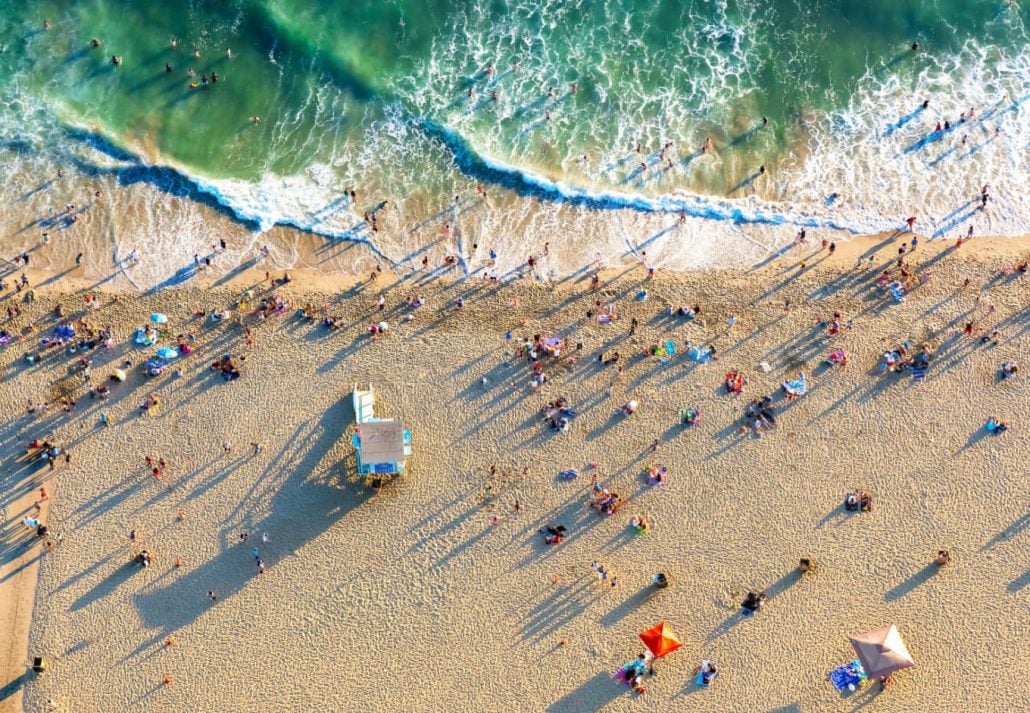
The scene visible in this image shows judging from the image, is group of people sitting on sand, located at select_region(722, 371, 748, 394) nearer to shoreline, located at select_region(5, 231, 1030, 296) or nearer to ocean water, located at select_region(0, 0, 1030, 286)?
shoreline, located at select_region(5, 231, 1030, 296)

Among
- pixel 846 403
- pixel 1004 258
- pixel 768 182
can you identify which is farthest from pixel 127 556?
pixel 1004 258

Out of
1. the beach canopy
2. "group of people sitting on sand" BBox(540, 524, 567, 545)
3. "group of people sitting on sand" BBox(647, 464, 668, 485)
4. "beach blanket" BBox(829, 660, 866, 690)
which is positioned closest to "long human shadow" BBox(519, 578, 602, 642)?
"group of people sitting on sand" BBox(540, 524, 567, 545)

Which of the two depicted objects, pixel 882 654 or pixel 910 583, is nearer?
pixel 882 654

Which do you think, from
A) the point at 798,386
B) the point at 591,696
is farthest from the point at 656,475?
the point at 591,696

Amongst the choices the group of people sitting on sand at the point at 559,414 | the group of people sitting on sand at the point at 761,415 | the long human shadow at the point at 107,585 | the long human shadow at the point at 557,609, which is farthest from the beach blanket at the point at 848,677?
the long human shadow at the point at 107,585

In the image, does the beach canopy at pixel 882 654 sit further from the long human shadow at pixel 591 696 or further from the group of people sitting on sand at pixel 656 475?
the group of people sitting on sand at pixel 656 475

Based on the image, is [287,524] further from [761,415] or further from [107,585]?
[761,415]
